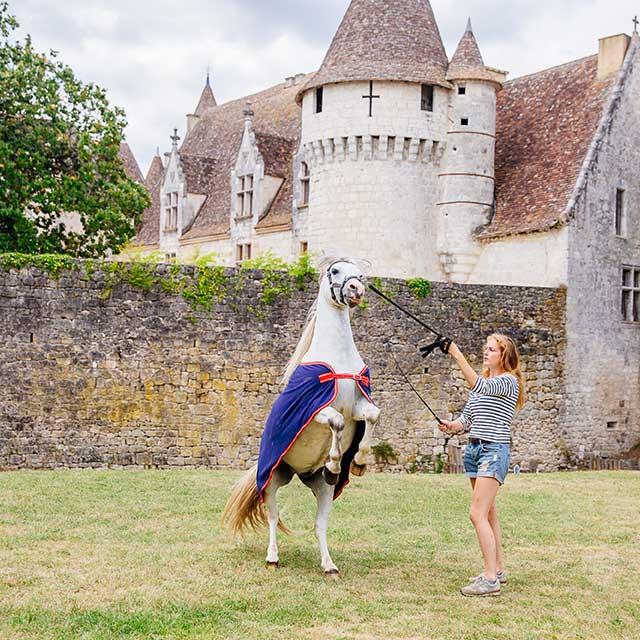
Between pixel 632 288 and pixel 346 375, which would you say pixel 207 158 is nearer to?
pixel 632 288

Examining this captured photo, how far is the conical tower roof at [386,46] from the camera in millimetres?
23219

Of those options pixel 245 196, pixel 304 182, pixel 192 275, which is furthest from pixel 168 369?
pixel 245 196

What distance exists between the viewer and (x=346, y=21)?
24781 millimetres

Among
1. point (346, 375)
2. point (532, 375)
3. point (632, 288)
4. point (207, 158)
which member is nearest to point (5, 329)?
point (346, 375)

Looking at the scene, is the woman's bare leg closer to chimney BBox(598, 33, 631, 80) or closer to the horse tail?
the horse tail

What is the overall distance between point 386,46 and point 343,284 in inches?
660

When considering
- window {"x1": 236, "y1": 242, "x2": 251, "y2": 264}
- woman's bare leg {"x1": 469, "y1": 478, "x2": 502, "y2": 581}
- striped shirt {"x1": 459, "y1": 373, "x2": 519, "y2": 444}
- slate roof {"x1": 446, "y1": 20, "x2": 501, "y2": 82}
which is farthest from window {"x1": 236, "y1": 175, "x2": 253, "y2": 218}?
woman's bare leg {"x1": 469, "y1": 478, "x2": 502, "y2": 581}

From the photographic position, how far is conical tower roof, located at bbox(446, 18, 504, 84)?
23.4 meters

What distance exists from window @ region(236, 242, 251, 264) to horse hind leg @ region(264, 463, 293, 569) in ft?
71.1

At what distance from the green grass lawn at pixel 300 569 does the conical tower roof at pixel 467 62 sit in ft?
42.7

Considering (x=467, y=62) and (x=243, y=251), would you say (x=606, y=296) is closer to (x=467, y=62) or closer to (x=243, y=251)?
(x=467, y=62)

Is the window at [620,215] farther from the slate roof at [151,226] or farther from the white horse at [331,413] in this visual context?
the slate roof at [151,226]

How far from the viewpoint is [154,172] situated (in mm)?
44125

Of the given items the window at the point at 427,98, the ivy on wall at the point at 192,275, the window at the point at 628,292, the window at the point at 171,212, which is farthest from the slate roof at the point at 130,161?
the ivy on wall at the point at 192,275
